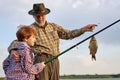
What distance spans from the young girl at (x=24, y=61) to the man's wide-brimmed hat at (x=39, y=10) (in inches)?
65.0

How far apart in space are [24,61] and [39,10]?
6.41 feet

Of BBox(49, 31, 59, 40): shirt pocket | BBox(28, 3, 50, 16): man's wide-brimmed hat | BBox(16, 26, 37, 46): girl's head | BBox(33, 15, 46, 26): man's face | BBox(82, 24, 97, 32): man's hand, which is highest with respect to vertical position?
BBox(28, 3, 50, 16): man's wide-brimmed hat

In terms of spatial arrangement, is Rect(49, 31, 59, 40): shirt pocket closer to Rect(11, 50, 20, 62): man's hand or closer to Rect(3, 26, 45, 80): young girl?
Rect(3, 26, 45, 80): young girl

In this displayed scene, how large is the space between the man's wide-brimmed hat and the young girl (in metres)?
1.65

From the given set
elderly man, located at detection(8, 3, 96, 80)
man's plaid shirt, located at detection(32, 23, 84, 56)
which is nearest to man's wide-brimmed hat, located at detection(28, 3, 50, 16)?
elderly man, located at detection(8, 3, 96, 80)

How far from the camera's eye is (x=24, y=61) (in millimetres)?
6832

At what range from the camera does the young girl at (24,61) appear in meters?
6.80

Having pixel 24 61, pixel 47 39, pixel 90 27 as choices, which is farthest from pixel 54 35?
pixel 24 61

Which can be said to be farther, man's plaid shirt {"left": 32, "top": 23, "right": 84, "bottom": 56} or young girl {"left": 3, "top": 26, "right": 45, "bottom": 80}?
man's plaid shirt {"left": 32, "top": 23, "right": 84, "bottom": 56}

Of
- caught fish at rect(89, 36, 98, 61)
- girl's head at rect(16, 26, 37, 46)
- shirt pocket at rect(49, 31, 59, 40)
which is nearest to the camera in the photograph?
girl's head at rect(16, 26, 37, 46)

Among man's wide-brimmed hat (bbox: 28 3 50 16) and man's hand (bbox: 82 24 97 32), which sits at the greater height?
man's wide-brimmed hat (bbox: 28 3 50 16)

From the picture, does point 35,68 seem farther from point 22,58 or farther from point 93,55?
point 93,55

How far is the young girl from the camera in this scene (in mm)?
6801

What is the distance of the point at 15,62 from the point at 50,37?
1782 mm
